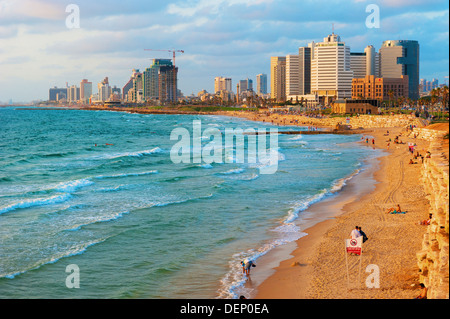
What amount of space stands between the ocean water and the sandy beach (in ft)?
4.08

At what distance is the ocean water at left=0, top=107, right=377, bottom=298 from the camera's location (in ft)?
61.1

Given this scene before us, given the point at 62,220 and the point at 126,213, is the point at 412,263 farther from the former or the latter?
the point at 62,220

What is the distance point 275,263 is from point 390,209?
10.5 metres

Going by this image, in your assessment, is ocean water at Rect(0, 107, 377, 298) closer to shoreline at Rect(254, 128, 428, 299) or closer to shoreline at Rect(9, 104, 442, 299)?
shoreline at Rect(9, 104, 442, 299)

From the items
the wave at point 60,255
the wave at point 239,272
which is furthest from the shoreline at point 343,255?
the wave at point 60,255

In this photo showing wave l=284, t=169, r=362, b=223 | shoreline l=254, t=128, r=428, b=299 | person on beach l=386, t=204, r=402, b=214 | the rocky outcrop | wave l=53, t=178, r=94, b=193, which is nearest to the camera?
the rocky outcrop

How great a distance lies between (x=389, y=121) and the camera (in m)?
103

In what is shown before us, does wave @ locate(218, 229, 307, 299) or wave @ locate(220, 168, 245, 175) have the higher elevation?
wave @ locate(220, 168, 245, 175)

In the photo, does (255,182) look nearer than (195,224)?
No

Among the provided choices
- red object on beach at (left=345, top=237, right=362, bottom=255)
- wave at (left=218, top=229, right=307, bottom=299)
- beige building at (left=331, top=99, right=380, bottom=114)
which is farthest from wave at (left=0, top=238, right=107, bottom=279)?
beige building at (left=331, top=99, right=380, bottom=114)

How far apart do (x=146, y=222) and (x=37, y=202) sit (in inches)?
332

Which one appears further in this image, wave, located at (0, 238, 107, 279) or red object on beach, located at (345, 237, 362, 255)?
wave, located at (0, 238, 107, 279)
